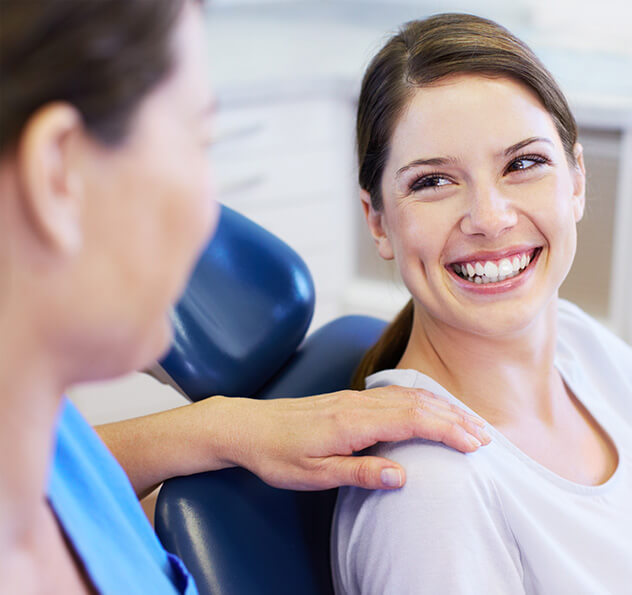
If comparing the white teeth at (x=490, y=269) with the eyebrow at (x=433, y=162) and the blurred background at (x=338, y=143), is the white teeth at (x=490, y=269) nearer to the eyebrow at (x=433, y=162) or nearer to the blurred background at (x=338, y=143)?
the eyebrow at (x=433, y=162)

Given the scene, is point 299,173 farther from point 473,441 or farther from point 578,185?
point 473,441

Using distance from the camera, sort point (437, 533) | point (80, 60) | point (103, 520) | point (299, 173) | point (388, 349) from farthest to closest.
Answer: point (299, 173) → point (388, 349) → point (437, 533) → point (103, 520) → point (80, 60)

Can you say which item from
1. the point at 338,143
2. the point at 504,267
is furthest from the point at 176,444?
the point at 338,143

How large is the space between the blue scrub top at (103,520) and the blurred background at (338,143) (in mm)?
1413

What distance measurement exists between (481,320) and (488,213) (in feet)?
0.47

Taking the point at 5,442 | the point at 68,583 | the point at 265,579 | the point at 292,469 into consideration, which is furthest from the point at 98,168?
the point at 265,579

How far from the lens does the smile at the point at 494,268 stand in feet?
3.53

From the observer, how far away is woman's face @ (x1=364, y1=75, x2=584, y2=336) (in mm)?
1035

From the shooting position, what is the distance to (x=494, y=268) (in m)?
A: 1.08

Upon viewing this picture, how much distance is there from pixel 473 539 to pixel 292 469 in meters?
0.22

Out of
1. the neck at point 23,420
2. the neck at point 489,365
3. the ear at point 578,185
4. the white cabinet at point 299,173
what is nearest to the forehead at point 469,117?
the ear at point 578,185

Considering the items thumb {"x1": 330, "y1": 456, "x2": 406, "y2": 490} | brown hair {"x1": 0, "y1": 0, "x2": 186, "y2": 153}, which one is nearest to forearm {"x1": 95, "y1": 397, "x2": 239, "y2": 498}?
thumb {"x1": 330, "y1": 456, "x2": 406, "y2": 490}

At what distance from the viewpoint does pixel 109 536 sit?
0.78 m

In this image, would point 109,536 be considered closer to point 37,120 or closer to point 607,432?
point 37,120
